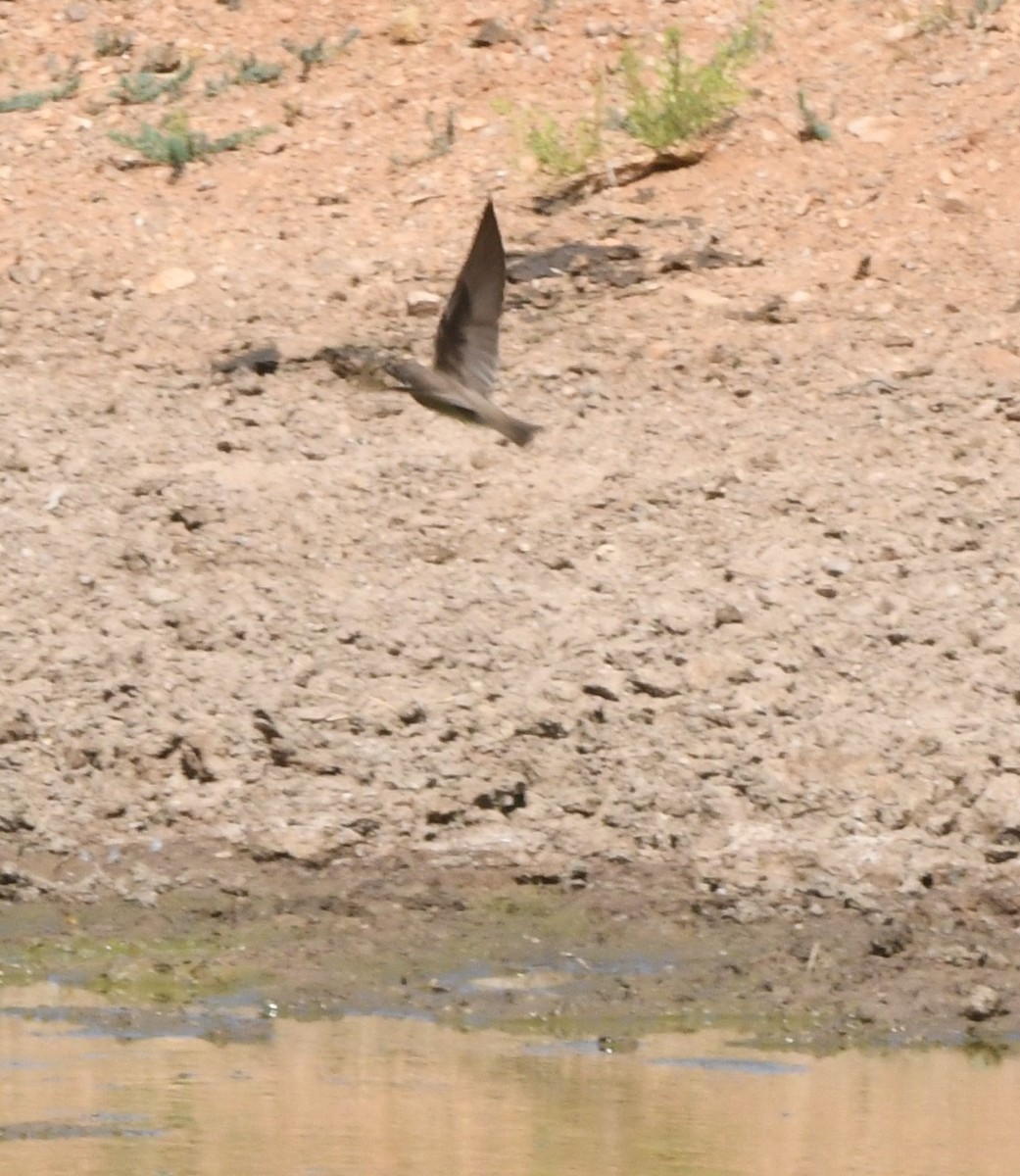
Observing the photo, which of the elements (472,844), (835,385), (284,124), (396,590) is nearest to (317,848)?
(472,844)

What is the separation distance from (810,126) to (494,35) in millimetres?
1365

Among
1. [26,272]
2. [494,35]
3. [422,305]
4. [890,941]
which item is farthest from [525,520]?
[494,35]

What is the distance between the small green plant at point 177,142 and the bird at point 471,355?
2.64 m

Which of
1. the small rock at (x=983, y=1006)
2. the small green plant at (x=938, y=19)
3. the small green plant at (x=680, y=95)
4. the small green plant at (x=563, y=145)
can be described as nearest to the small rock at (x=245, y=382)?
the small green plant at (x=563, y=145)

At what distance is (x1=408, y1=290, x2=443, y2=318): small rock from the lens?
9.11m

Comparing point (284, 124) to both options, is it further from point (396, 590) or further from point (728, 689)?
point (728, 689)

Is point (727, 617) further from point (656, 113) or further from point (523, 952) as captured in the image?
point (656, 113)

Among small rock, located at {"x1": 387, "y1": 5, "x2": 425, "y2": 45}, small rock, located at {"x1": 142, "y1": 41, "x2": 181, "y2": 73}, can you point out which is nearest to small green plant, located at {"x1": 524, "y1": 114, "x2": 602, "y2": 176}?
small rock, located at {"x1": 387, "y1": 5, "x2": 425, "y2": 45}

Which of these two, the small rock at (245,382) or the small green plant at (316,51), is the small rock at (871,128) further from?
the small rock at (245,382)

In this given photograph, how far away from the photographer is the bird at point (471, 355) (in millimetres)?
7500

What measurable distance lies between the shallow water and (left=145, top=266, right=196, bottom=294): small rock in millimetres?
3773

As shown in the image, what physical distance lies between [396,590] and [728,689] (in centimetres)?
100

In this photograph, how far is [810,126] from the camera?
9758 mm

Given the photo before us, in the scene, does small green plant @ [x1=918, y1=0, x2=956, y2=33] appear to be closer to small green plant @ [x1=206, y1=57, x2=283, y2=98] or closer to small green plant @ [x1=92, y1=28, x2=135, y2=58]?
small green plant @ [x1=206, y1=57, x2=283, y2=98]
